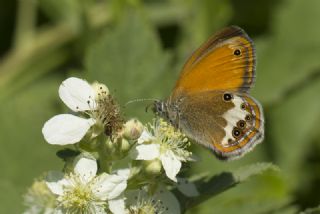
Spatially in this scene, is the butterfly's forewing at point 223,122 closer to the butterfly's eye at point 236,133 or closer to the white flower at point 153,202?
the butterfly's eye at point 236,133

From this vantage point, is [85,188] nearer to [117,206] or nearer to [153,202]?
[117,206]

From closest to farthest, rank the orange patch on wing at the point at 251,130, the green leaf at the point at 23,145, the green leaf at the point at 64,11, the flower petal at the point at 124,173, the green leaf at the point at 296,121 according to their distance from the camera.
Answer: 1. the flower petal at the point at 124,173
2. the orange patch on wing at the point at 251,130
3. the green leaf at the point at 23,145
4. the green leaf at the point at 64,11
5. the green leaf at the point at 296,121

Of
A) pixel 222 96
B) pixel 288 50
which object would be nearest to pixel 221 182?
pixel 222 96

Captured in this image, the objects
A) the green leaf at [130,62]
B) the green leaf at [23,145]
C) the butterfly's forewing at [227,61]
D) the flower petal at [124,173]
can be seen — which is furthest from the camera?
the green leaf at [23,145]

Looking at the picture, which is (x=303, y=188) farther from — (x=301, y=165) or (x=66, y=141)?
(x=66, y=141)

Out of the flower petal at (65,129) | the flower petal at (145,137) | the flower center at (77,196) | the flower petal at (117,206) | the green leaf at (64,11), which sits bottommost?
the flower petal at (117,206)

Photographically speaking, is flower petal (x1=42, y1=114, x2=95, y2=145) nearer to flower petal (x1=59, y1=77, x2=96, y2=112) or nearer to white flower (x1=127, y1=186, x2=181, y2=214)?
flower petal (x1=59, y1=77, x2=96, y2=112)

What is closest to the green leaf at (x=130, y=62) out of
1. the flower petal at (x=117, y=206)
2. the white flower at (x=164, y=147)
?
the white flower at (x=164, y=147)
